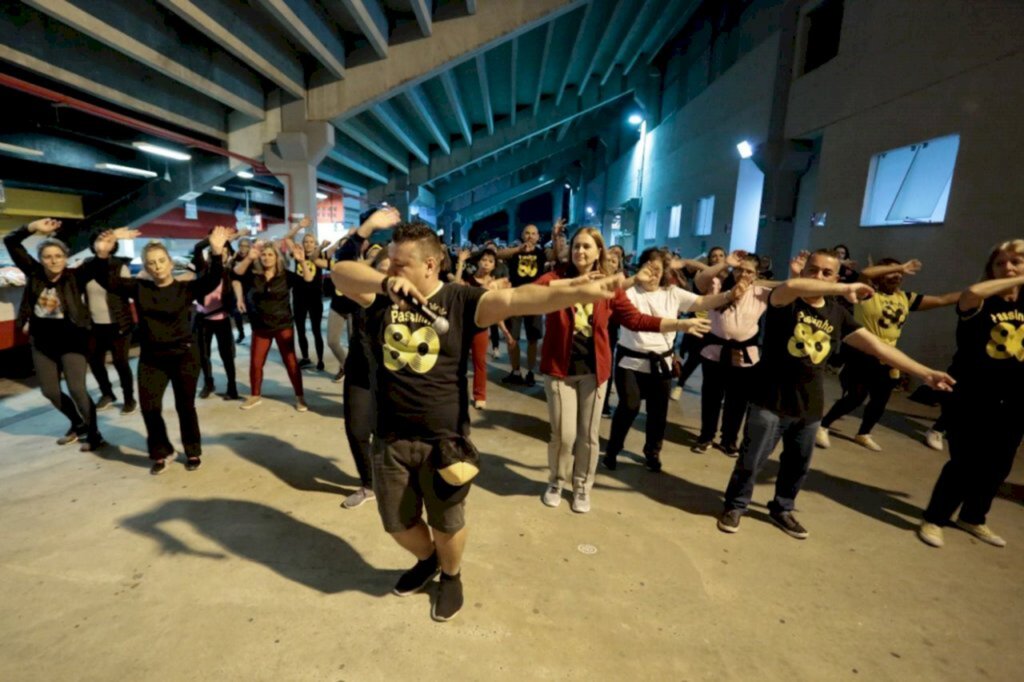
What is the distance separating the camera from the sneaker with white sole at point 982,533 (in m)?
3.23

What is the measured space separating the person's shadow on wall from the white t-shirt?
2.35 m

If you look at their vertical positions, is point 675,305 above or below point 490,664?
above

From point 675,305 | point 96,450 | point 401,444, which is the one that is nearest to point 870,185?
point 675,305

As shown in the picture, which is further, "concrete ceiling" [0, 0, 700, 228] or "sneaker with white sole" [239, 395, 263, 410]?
"concrete ceiling" [0, 0, 700, 228]

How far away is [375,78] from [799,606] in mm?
10581

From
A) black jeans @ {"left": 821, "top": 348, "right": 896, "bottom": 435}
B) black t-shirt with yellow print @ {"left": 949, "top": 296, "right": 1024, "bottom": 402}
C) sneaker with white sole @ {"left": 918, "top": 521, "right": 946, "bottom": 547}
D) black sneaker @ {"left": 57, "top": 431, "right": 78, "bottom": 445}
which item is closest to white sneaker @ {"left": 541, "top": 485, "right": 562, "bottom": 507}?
sneaker with white sole @ {"left": 918, "top": 521, "right": 946, "bottom": 547}

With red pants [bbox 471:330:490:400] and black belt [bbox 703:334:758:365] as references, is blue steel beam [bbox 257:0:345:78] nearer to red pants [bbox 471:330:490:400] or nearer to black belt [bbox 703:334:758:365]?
red pants [bbox 471:330:490:400]

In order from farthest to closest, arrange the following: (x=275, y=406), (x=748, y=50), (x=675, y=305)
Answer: (x=748, y=50) < (x=275, y=406) < (x=675, y=305)

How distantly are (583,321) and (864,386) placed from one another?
3366mm

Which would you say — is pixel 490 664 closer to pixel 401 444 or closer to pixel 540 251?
pixel 401 444

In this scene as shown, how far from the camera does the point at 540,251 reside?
7559mm

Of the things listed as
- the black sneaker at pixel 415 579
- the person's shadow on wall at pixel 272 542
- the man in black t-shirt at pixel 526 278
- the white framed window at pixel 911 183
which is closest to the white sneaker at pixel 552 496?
the black sneaker at pixel 415 579

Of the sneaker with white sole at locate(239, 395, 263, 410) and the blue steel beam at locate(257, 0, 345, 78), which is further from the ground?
the blue steel beam at locate(257, 0, 345, 78)

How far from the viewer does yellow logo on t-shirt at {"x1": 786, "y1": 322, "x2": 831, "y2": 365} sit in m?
3.02
